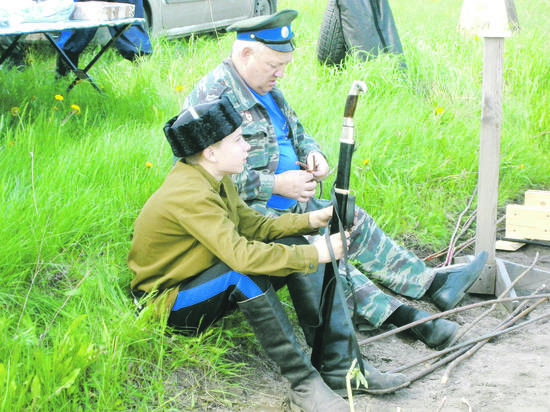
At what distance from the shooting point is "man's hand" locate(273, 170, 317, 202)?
10.8ft

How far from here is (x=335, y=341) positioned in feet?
9.61

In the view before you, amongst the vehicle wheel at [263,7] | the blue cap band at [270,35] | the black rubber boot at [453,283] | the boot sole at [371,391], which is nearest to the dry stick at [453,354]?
the boot sole at [371,391]

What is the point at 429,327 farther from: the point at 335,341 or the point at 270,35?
the point at 270,35

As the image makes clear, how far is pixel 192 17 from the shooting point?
7590mm

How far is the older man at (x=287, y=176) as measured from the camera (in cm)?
327

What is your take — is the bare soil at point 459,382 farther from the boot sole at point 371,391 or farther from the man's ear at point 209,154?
the man's ear at point 209,154

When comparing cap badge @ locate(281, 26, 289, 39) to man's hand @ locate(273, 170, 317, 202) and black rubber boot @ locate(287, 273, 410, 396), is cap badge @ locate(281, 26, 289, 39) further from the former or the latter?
black rubber boot @ locate(287, 273, 410, 396)

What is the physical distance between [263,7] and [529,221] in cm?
544

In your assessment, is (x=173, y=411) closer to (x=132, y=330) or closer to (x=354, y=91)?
(x=132, y=330)

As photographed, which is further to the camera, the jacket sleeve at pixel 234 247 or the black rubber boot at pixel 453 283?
the black rubber boot at pixel 453 283

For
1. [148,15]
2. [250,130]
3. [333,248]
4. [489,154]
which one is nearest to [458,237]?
[489,154]

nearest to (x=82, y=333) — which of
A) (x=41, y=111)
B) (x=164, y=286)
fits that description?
(x=164, y=286)

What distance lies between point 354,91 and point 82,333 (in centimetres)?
136

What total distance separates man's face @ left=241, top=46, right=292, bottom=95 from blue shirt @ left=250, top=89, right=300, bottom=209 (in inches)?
4.0
